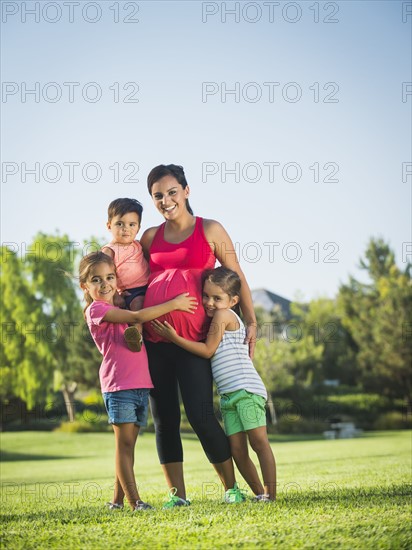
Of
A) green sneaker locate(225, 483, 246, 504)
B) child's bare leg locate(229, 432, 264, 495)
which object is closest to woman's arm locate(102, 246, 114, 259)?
child's bare leg locate(229, 432, 264, 495)

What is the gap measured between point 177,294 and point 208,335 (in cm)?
37

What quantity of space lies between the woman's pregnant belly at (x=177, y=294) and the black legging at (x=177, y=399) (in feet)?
0.46

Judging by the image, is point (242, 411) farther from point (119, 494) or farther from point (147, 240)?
point (147, 240)

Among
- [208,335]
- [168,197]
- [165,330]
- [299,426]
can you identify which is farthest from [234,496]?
[299,426]

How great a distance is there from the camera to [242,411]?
183 inches

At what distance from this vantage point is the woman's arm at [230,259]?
4.97 m

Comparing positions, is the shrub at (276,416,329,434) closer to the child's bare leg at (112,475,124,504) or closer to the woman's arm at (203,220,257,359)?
the woman's arm at (203,220,257,359)

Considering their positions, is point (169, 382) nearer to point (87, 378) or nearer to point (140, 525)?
point (140, 525)

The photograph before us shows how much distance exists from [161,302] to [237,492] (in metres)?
1.43

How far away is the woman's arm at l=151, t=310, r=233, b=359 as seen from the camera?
15.2 ft

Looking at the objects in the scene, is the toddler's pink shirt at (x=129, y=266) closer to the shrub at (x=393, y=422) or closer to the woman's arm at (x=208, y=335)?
the woman's arm at (x=208, y=335)

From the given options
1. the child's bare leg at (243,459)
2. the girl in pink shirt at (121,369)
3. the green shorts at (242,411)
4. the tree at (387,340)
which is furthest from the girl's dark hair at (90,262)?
the tree at (387,340)

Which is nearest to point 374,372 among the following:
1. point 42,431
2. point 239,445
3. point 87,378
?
point 87,378

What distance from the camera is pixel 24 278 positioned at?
98.3 ft
